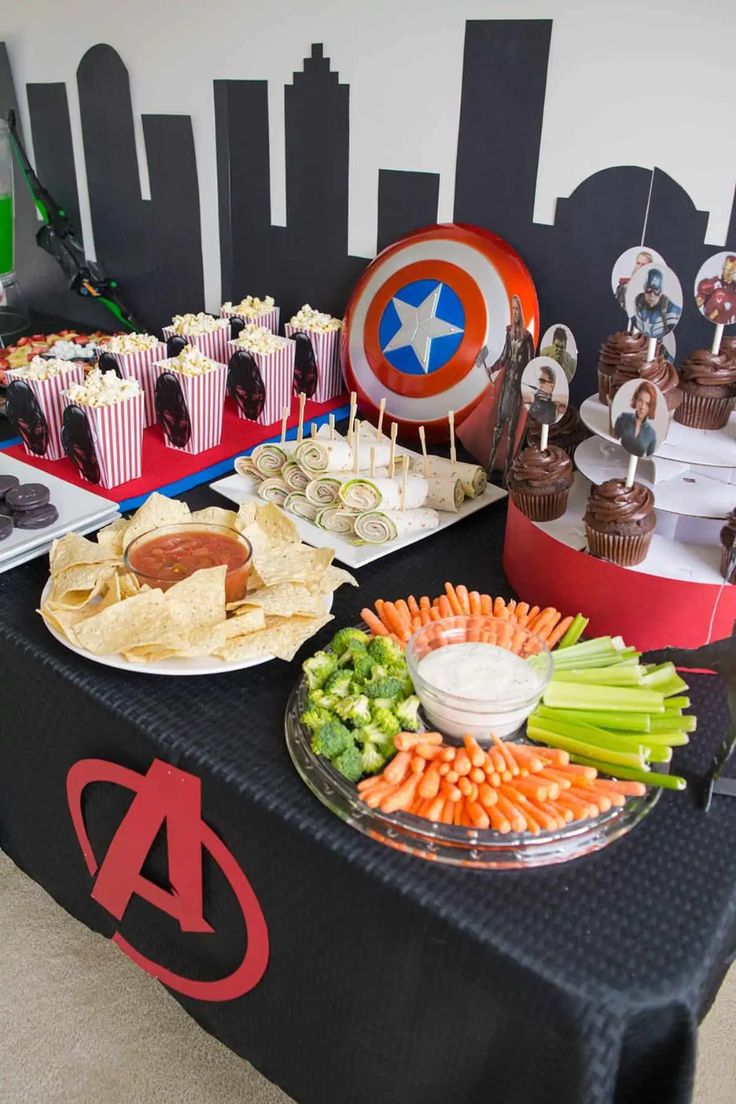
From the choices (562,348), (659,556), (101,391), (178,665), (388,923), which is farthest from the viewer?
(101,391)

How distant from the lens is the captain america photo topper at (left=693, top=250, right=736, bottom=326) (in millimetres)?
1208

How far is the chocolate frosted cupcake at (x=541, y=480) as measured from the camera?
4.10 feet

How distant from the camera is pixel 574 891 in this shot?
32.9 inches

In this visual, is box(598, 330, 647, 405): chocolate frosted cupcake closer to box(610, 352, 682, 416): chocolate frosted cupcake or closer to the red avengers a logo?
box(610, 352, 682, 416): chocolate frosted cupcake

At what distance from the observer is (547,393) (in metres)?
1.26

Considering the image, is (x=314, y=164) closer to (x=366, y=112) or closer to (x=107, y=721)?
(x=366, y=112)

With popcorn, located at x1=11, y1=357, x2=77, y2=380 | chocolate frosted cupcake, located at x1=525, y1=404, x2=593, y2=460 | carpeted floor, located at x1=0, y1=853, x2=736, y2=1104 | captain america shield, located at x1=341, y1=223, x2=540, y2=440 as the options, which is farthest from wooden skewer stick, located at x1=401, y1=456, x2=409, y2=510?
carpeted floor, located at x1=0, y1=853, x2=736, y2=1104

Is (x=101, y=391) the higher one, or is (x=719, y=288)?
(x=719, y=288)

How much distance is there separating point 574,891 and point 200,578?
58 cm

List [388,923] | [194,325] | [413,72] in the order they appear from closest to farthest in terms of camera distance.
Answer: [388,923], [413,72], [194,325]

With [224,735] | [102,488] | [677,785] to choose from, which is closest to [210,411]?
[102,488]

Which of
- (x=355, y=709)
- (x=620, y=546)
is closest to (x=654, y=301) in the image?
(x=620, y=546)

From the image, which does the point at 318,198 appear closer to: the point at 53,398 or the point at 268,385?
the point at 268,385

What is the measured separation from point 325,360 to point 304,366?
0.05 meters
